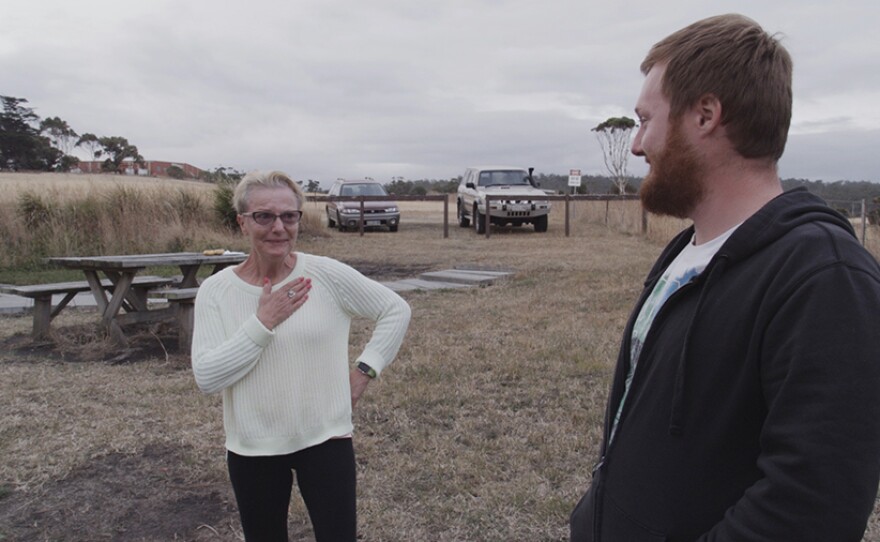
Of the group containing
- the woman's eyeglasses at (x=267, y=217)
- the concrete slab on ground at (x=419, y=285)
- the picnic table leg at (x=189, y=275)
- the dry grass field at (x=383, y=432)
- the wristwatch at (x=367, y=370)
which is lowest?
the dry grass field at (x=383, y=432)

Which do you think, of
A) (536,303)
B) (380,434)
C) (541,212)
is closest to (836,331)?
(380,434)

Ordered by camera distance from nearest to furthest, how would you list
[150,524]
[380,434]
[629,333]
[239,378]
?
[629,333] < [239,378] < [150,524] < [380,434]

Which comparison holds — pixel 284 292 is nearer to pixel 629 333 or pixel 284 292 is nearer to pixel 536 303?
pixel 629 333

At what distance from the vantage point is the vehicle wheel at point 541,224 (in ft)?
59.5

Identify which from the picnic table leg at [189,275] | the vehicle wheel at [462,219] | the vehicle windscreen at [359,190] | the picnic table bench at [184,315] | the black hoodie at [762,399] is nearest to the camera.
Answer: the black hoodie at [762,399]

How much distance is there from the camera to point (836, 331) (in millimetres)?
952

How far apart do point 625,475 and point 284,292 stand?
126 centimetres

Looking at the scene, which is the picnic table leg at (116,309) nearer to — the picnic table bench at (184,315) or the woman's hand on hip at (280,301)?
the picnic table bench at (184,315)

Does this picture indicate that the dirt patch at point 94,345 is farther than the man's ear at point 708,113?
Yes

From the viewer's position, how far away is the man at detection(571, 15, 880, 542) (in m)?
0.96

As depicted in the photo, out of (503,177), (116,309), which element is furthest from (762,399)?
(503,177)

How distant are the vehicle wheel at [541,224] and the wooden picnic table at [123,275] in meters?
12.2

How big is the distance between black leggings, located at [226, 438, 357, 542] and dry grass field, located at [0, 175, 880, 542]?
32.5 inches

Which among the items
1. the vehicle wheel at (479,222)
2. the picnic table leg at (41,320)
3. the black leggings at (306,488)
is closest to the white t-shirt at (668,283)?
the black leggings at (306,488)
